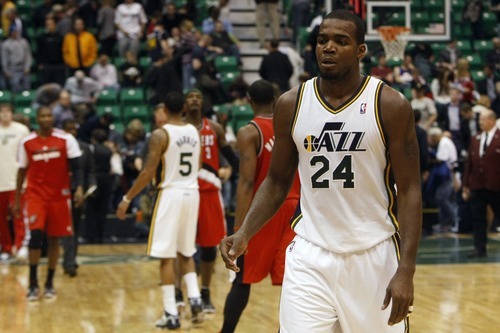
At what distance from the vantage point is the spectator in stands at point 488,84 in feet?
67.2

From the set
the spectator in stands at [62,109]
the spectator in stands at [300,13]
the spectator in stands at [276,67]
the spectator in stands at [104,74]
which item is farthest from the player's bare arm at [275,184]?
the spectator in stands at [300,13]

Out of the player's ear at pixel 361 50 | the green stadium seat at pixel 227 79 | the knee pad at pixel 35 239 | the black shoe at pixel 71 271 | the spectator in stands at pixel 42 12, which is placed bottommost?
the black shoe at pixel 71 271

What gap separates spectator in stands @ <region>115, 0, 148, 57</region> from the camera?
68.1 feet

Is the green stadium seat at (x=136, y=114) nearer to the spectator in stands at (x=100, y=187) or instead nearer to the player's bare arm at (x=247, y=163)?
the spectator in stands at (x=100, y=187)

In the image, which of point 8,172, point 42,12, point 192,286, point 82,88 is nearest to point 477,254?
point 192,286

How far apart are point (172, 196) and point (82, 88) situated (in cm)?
1072

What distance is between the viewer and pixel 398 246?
181 inches

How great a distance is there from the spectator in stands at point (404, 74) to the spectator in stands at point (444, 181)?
192 centimetres

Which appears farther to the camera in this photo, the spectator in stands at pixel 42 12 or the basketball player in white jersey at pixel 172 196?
the spectator in stands at pixel 42 12

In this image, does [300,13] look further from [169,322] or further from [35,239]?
[169,322]

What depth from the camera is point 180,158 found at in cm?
909

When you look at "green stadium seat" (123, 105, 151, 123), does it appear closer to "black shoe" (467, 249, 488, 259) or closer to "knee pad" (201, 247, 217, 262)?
"black shoe" (467, 249, 488, 259)

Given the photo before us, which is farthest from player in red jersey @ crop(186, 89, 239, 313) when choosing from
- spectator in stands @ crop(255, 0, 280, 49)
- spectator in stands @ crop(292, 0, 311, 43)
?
spectator in stands @ crop(292, 0, 311, 43)

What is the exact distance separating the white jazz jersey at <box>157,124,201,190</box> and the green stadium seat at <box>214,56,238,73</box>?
11650 mm
